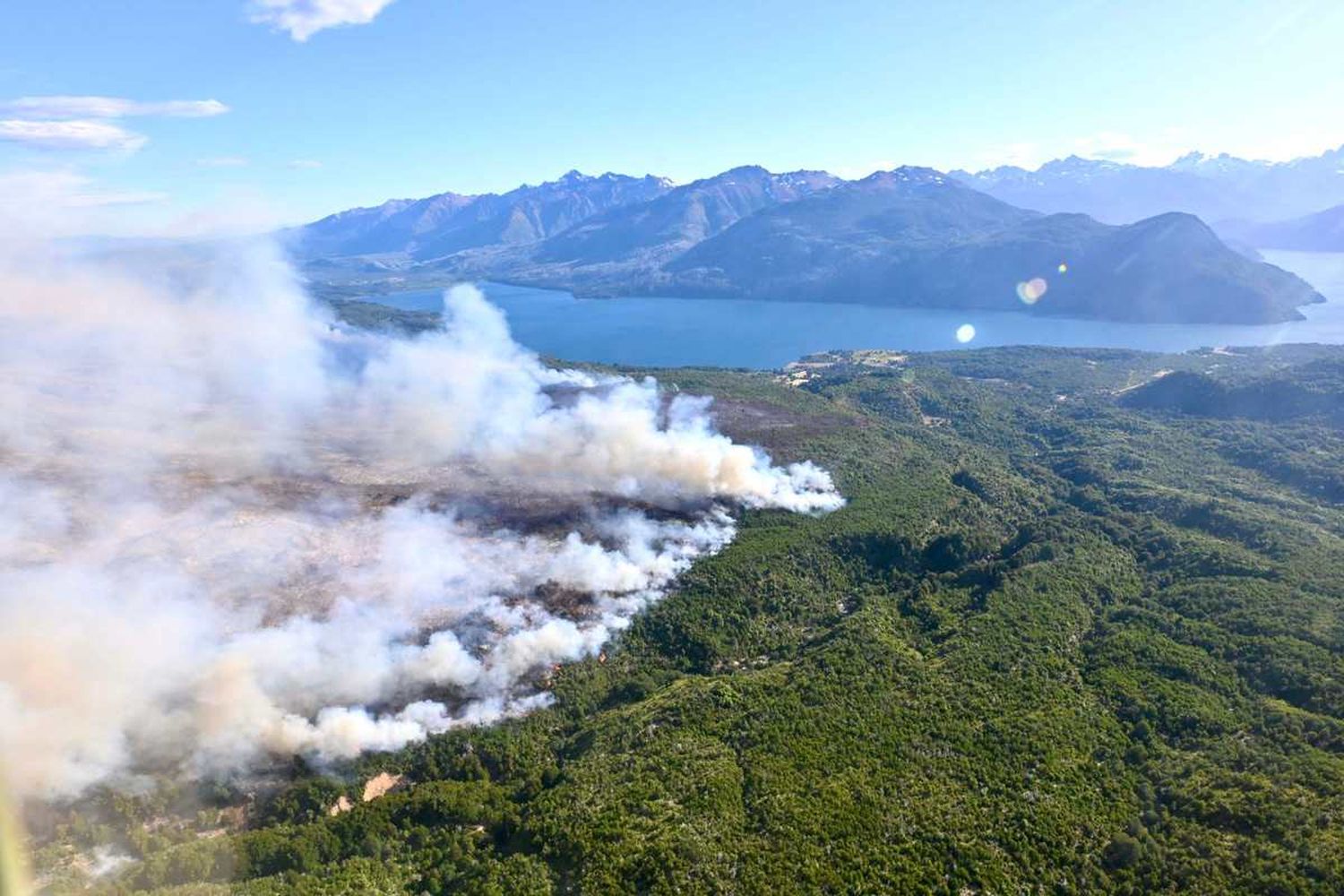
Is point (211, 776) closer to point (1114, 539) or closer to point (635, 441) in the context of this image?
point (635, 441)

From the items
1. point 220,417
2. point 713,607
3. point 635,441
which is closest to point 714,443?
point 635,441

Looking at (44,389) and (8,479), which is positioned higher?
(44,389)

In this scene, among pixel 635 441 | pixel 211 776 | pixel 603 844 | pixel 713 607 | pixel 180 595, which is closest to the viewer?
pixel 603 844

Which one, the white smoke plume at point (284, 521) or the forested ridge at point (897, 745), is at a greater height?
the white smoke plume at point (284, 521)

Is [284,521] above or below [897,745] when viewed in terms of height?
above

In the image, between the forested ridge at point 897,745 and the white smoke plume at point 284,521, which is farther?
the white smoke plume at point 284,521
